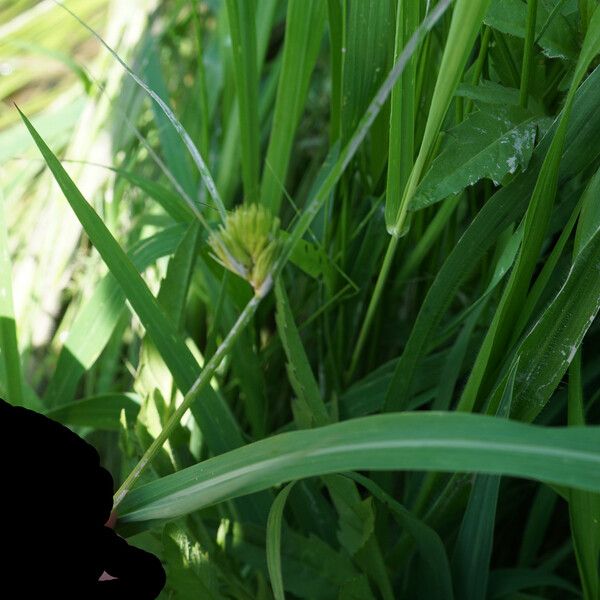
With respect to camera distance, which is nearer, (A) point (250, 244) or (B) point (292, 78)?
(A) point (250, 244)

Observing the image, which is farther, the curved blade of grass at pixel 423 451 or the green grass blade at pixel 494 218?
the green grass blade at pixel 494 218

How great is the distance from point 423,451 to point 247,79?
401 millimetres

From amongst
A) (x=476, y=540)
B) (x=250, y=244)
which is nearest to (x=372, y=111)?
(x=250, y=244)

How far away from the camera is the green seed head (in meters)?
0.34

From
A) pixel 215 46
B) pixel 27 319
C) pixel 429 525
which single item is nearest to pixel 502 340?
pixel 429 525

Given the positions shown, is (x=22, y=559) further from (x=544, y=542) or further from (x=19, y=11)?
(x=19, y=11)

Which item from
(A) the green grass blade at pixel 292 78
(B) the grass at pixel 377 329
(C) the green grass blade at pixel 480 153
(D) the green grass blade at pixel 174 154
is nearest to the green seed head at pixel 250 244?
(B) the grass at pixel 377 329

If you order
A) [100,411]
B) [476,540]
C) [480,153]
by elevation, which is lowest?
[476,540]

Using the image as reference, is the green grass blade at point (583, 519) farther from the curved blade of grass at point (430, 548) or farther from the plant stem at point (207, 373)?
the plant stem at point (207, 373)

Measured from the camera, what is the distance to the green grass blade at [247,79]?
1.95 ft

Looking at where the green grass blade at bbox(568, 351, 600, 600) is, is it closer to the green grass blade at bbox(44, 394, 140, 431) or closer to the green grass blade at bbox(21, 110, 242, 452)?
the green grass blade at bbox(21, 110, 242, 452)

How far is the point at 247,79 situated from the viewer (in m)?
0.63

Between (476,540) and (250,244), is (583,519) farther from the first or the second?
(250,244)

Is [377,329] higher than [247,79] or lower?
lower
